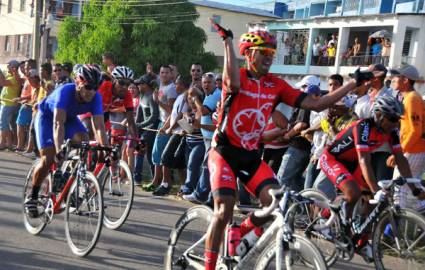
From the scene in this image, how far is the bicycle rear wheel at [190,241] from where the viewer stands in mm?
4988

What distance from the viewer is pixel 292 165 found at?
8.50 metres

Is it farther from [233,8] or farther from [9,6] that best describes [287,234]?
[233,8]

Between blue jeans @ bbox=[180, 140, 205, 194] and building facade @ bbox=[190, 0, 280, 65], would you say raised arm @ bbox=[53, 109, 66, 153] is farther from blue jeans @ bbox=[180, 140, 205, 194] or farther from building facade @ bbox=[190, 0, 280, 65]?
building facade @ bbox=[190, 0, 280, 65]

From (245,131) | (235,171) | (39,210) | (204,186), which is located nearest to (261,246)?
(235,171)

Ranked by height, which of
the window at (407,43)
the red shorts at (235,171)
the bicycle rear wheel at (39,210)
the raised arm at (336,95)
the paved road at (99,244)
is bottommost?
the paved road at (99,244)

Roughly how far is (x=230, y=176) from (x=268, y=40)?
1120 mm

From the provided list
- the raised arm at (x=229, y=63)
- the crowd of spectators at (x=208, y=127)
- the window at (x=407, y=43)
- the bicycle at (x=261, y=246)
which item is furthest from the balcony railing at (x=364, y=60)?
the raised arm at (x=229, y=63)

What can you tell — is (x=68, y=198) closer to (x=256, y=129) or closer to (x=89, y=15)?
(x=256, y=129)

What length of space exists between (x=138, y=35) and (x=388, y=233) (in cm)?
3291

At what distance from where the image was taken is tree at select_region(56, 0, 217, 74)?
37062 mm

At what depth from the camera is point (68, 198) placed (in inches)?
256

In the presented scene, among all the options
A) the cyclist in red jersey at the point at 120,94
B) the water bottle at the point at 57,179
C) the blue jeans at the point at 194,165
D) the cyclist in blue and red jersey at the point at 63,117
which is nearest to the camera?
the cyclist in blue and red jersey at the point at 63,117

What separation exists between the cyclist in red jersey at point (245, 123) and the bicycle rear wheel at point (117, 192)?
2823mm

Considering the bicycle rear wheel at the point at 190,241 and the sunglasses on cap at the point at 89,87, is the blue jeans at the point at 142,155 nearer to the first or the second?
the sunglasses on cap at the point at 89,87
